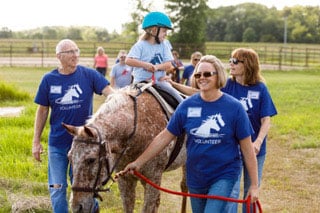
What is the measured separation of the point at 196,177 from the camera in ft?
13.7

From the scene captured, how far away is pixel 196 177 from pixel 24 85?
1994cm

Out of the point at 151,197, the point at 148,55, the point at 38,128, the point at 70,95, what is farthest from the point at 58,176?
the point at 148,55

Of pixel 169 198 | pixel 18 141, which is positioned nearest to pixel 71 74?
pixel 169 198

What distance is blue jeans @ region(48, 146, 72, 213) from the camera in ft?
17.2

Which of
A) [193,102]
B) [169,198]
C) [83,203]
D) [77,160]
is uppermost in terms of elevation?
[193,102]

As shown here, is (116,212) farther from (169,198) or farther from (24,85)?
(24,85)

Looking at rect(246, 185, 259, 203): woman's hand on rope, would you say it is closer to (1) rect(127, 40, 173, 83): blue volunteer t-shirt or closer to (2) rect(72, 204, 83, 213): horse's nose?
(2) rect(72, 204, 83, 213): horse's nose

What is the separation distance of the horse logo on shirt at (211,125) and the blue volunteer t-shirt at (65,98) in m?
1.62

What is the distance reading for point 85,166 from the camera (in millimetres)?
4090

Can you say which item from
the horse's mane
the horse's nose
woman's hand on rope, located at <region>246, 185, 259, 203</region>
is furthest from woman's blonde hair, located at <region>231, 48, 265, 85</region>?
the horse's nose

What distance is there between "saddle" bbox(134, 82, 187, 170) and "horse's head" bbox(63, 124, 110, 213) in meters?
1.18

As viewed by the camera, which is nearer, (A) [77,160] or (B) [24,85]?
(A) [77,160]

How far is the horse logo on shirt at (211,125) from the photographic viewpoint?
155 inches

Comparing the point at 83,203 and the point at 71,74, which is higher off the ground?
the point at 71,74
